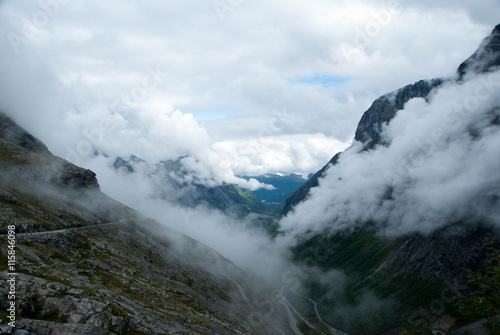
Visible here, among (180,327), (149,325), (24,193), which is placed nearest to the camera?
(149,325)

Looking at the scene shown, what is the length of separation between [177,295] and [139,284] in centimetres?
2721

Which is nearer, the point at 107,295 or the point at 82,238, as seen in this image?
the point at 107,295

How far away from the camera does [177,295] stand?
150 m

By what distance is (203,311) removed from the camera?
5846 inches

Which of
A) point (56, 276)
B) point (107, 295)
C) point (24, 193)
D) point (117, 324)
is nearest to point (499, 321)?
point (117, 324)

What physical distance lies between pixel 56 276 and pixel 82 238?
7216cm

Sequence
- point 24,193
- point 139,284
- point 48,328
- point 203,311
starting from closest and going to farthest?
point 48,328
point 139,284
point 203,311
point 24,193

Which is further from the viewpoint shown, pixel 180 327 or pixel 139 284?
pixel 139 284

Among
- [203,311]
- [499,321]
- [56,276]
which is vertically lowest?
[203,311]

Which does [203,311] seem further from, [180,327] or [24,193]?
[24,193]

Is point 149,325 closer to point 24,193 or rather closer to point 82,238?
point 82,238

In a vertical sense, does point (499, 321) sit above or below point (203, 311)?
above

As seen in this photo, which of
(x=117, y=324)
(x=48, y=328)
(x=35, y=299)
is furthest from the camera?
(x=117, y=324)

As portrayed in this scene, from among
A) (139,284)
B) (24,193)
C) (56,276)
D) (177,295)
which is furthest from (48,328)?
(24,193)
